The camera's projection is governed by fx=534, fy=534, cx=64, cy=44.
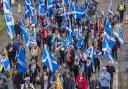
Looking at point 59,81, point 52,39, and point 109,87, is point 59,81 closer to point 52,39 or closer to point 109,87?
point 109,87

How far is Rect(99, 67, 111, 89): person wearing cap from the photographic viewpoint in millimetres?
20234

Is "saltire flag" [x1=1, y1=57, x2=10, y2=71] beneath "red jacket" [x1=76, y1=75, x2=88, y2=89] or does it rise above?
above

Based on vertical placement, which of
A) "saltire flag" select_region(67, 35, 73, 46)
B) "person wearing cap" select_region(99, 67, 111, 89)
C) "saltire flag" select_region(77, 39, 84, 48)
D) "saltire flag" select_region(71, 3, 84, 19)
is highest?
"saltire flag" select_region(71, 3, 84, 19)

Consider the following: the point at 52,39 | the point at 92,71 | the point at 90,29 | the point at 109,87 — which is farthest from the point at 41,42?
the point at 109,87

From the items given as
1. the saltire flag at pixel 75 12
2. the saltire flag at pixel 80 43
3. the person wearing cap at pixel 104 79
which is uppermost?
the saltire flag at pixel 75 12

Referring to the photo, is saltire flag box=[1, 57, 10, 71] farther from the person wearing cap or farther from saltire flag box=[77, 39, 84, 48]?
saltire flag box=[77, 39, 84, 48]

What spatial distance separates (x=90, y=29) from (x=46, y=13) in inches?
131

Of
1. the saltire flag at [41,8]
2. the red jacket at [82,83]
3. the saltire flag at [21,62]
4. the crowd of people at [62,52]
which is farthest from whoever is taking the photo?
the saltire flag at [41,8]

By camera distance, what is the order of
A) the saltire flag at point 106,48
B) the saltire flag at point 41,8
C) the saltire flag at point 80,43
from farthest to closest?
1. the saltire flag at point 41,8
2. the saltire flag at point 80,43
3. the saltire flag at point 106,48

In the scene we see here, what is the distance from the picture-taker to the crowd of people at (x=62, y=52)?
784 inches

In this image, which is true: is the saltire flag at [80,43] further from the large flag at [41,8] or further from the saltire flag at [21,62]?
the large flag at [41,8]

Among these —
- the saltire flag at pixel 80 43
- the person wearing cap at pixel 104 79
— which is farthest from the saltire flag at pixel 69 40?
the person wearing cap at pixel 104 79

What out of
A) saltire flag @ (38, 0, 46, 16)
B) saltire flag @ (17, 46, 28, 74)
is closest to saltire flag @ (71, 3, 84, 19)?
saltire flag @ (38, 0, 46, 16)

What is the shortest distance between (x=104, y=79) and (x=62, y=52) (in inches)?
158
